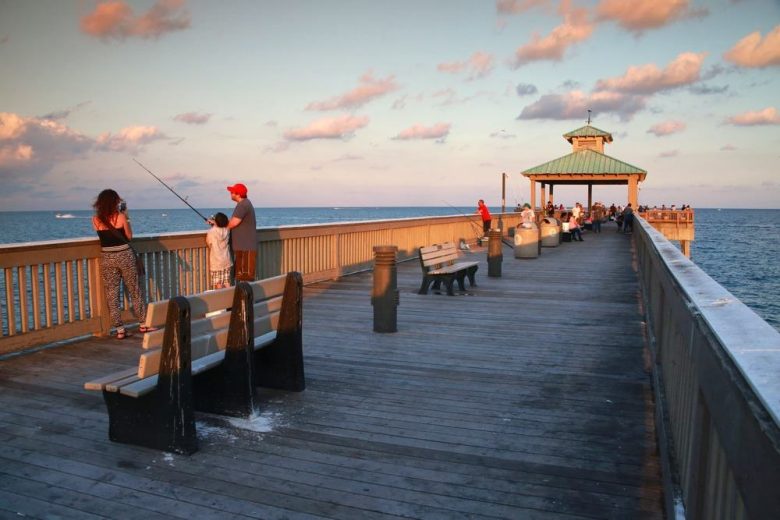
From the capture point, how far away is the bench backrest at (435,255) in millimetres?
10656

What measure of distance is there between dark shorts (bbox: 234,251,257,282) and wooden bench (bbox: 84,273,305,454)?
2.99 metres

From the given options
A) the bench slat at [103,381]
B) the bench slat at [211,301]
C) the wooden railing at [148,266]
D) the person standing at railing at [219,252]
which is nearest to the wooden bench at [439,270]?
the wooden railing at [148,266]

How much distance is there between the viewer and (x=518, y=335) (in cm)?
756

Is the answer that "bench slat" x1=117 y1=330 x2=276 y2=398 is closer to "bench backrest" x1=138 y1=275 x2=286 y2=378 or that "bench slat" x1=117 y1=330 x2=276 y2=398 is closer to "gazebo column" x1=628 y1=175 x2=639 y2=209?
"bench backrest" x1=138 y1=275 x2=286 y2=378

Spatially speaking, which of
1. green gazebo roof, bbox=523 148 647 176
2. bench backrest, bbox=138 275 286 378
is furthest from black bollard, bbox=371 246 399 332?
green gazebo roof, bbox=523 148 647 176

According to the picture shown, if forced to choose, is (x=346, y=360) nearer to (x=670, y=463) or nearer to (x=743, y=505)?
(x=670, y=463)

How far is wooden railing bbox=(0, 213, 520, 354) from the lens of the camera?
646 centimetres

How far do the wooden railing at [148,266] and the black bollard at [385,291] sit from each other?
107 inches

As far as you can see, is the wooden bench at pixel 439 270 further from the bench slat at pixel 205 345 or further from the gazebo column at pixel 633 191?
the gazebo column at pixel 633 191

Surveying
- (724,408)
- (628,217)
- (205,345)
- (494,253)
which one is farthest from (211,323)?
(628,217)

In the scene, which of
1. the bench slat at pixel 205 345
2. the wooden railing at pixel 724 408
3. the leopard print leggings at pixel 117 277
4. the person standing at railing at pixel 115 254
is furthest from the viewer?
the leopard print leggings at pixel 117 277

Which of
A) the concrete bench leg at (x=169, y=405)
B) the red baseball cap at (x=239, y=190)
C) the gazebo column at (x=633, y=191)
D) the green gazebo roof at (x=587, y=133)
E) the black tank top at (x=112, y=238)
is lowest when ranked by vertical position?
the concrete bench leg at (x=169, y=405)

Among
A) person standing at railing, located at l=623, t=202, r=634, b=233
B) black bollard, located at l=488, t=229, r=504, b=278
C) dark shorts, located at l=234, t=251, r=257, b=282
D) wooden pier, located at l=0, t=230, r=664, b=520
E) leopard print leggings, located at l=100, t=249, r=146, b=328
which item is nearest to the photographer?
wooden pier, located at l=0, t=230, r=664, b=520

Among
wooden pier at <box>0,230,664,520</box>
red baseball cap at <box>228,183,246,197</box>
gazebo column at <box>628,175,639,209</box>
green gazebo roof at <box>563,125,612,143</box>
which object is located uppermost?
green gazebo roof at <box>563,125,612,143</box>
